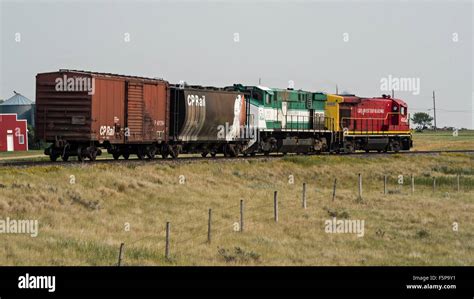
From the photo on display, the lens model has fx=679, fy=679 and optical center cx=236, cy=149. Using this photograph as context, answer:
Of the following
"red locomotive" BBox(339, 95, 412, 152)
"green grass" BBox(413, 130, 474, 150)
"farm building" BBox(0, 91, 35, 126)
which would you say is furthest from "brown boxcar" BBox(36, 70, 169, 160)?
"farm building" BBox(0, 91, 35, 126)

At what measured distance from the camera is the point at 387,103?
55844mm

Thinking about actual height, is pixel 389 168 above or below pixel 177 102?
below

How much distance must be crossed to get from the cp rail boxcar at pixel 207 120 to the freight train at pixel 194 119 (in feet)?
0.18

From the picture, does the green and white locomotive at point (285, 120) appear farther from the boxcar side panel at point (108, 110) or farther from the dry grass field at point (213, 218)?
the boxcar side panel at point (108, 110)

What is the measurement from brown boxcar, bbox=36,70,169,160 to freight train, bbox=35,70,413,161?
0.15ft

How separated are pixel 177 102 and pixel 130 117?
427 cm

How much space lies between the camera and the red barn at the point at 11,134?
82000 mm

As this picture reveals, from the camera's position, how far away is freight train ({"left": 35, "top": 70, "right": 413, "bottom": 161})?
103 ft

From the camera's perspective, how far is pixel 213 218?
27.6 m
